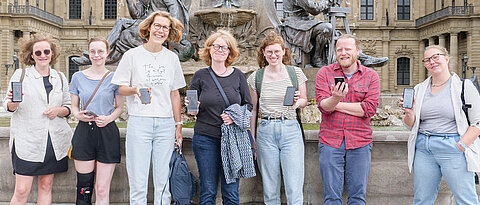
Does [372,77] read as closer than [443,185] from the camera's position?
Yes

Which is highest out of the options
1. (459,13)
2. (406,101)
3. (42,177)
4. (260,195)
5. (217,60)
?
(459,13)

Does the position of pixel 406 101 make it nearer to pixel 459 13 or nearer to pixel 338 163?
pixel 338 163

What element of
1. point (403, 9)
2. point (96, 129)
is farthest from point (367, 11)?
point (96, 129)

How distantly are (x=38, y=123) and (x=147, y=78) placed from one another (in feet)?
3.31

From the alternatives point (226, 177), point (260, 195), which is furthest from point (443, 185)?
point (226, 177)

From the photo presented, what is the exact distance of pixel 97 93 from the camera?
3.46m

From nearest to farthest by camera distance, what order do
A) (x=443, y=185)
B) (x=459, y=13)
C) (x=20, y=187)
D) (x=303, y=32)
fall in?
(x=20, y=187), (x=443, y=185), (x=303, y=32), (x=459, y=13)

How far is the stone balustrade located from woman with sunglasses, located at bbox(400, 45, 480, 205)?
2.31 feet

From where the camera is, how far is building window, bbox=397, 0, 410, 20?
45.5m

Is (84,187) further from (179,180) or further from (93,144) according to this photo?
(179,180)

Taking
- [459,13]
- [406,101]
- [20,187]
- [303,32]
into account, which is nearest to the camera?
[406,101]

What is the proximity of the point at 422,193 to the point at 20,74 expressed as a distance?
3296 mm

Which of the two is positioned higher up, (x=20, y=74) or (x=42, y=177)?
(x=20, y=74)

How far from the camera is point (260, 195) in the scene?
421 cm
